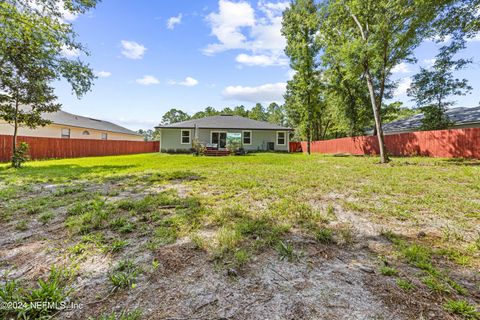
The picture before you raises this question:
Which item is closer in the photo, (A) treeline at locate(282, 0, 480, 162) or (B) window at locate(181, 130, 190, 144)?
(A) treeline at locate(282, 0, 480, 162)

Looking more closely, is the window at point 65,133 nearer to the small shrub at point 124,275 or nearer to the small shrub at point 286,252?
the small shrub at point 124,275

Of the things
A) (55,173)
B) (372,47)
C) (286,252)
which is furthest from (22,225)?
(372,47)

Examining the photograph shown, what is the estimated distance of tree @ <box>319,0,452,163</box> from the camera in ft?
27.8

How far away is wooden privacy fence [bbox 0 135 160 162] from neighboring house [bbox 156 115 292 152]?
3.96m

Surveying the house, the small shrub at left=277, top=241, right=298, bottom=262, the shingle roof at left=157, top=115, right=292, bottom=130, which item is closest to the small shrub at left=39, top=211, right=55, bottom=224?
the small shrub at left=277, top=241, right=298, bottom=262

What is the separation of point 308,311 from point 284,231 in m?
1.15

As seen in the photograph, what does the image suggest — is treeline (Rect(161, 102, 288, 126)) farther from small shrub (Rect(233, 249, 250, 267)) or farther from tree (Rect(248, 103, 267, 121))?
small shrub (Rect(233, 249, 250, 267))

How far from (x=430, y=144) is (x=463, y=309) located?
1381 centimetres

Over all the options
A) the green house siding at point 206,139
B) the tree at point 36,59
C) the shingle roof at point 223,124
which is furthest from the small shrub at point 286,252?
the shingle roof at point 223,124

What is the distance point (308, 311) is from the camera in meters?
1.27

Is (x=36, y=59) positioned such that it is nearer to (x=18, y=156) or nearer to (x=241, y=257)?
(x=18, y=156)

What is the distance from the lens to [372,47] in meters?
8.80

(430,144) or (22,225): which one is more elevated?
(430,144)

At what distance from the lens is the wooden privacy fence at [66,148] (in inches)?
442
